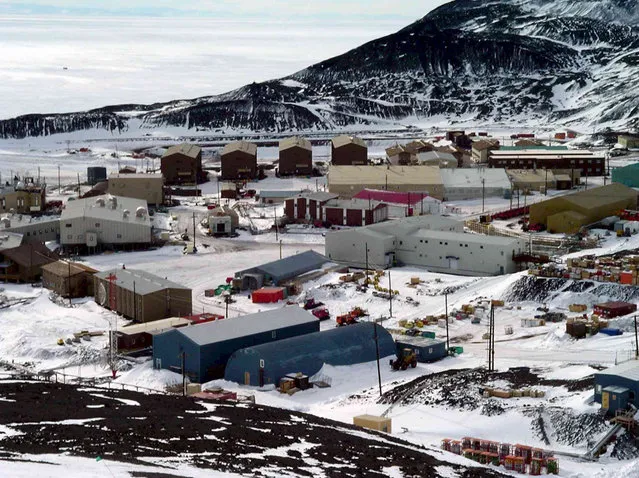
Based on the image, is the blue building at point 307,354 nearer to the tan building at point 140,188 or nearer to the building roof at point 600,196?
the building roof at point 600,196

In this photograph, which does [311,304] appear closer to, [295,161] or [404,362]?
[404,362]

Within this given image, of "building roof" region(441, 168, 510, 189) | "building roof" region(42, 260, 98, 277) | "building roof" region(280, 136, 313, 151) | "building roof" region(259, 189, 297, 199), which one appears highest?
"building roof" region(280, 136, 313, 151)

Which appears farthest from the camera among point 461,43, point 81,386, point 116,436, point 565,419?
point 461,43

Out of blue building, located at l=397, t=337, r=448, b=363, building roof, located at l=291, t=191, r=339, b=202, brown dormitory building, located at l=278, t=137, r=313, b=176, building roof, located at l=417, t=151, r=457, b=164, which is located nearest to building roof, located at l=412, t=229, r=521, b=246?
building roof, located at l=291, t=191, r=339, b=202

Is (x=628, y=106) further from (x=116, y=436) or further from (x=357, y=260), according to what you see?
(x=116, y=436)

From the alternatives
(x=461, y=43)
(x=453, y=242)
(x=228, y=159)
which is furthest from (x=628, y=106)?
(x=453, y=242)

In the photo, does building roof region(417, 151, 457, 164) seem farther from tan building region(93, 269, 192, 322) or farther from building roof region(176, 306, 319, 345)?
building roof region(176, 306, 319, 345)

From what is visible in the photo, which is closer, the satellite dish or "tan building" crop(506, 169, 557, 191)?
the satellite dish
